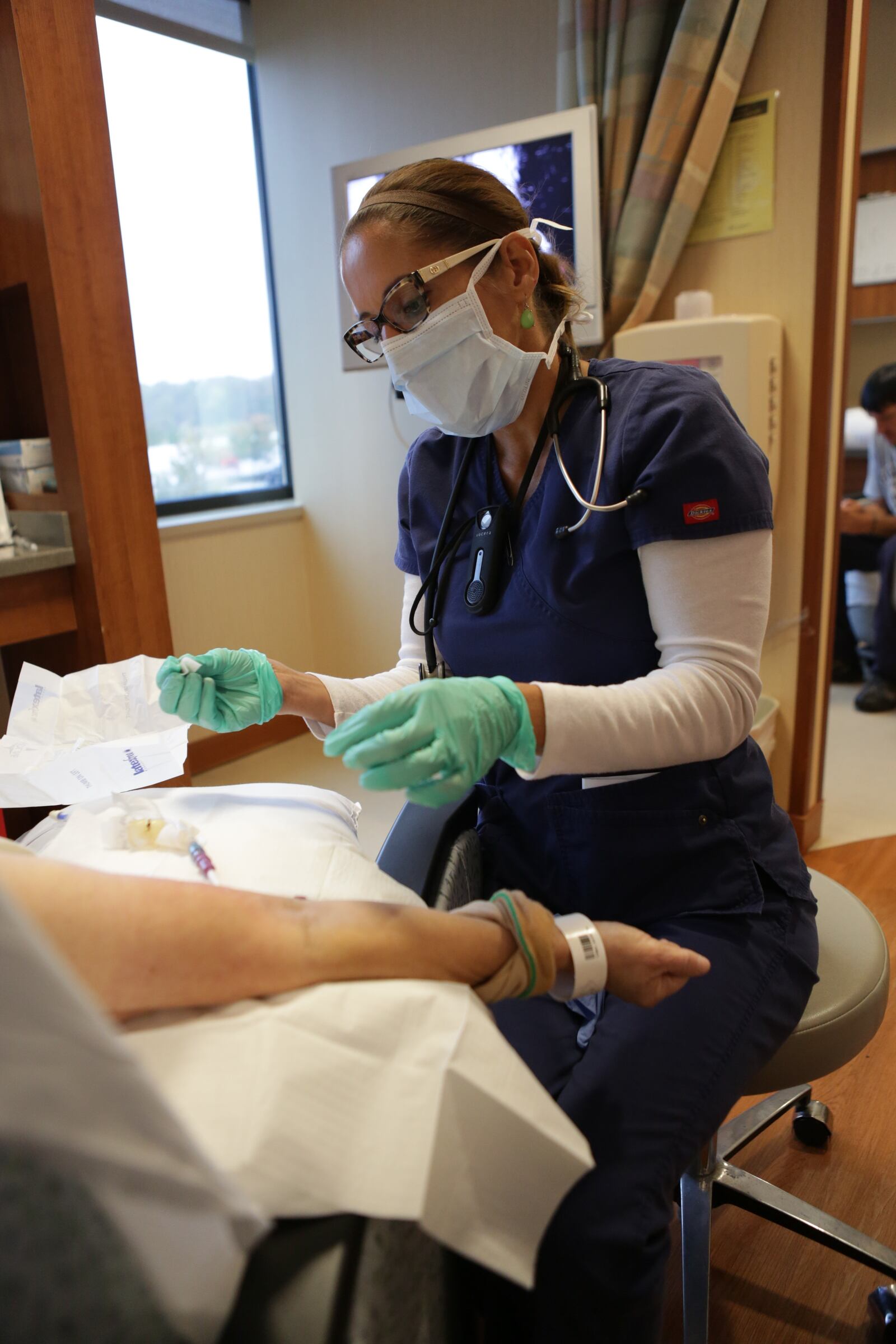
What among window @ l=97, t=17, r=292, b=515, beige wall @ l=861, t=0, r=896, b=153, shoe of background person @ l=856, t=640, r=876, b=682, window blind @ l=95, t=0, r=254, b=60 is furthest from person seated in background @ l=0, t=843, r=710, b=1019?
beige wall @ l=861, t=0, r=896, b=153

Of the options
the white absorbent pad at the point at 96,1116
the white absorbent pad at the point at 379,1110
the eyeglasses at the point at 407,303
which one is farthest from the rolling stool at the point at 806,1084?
the eyeglasses at the point at 407,303

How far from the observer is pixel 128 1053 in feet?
1.45

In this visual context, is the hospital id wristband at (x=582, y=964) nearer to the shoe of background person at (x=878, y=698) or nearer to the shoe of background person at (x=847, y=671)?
the shoe of background person at (x=878, y=698)

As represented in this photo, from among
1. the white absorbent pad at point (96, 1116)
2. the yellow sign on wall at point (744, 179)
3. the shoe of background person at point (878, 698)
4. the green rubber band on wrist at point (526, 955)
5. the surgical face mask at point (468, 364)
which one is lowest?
the shoe of background person at point (878, 698)

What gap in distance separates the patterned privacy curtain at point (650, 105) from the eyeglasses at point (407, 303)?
1.22m

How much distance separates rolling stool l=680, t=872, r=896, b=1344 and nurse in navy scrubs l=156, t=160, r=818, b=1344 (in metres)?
0.05

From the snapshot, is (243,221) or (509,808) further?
(243,221)

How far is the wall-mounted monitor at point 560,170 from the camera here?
208 cm

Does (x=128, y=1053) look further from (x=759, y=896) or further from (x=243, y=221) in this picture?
(x=243, y=221)

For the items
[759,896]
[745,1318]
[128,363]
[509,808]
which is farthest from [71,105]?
[745,1318]

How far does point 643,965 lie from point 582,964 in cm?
6

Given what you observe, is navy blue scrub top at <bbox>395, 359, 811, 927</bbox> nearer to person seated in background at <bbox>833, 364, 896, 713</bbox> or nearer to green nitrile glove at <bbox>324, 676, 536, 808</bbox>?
green nitrile glove at <bbox>324, 676, 536, 808</bbox>

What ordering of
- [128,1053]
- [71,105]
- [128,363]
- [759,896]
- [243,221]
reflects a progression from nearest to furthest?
1. [128,1053]
2. [759,896]
3. [71,105]
4. [128,363]
5. [243,221]

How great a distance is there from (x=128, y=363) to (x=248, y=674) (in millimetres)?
1054
